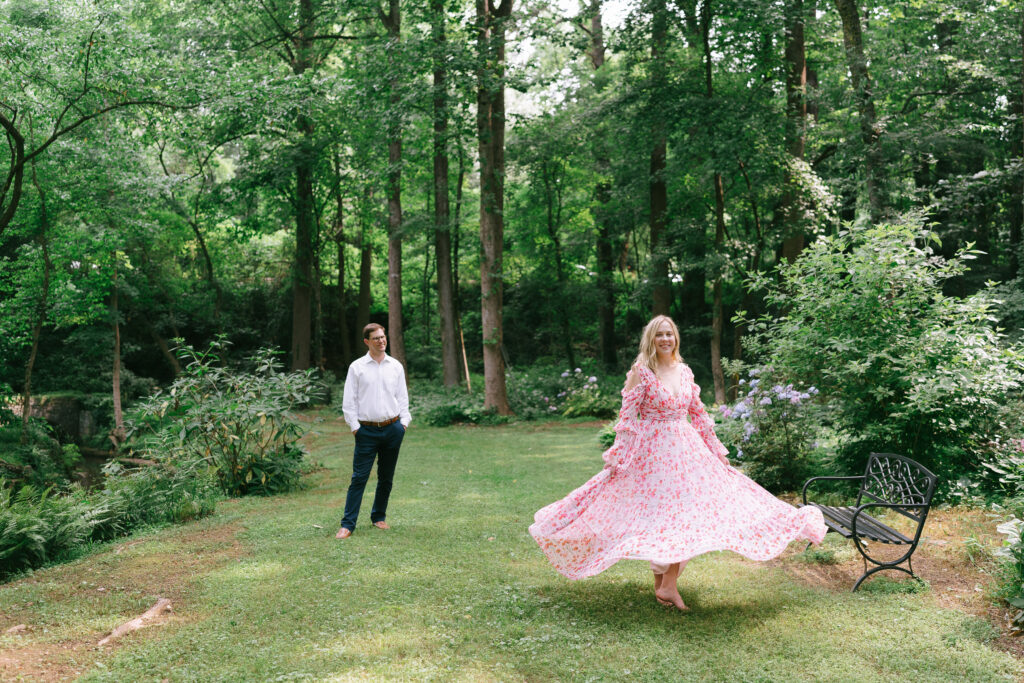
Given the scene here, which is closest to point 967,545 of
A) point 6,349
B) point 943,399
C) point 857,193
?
point 943,399

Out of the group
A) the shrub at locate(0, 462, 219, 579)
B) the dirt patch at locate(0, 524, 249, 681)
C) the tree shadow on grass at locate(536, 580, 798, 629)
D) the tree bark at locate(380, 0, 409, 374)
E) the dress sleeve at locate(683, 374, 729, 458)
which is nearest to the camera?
the dirt patch at locate(0, 524, 249, 681)

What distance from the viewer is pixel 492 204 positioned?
15625 mm

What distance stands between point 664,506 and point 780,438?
3767mm

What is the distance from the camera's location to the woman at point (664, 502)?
4.19m

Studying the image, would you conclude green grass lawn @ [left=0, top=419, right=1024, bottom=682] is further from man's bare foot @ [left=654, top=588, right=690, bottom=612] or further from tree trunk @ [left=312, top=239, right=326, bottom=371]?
tree trunk @ [left=312, top=239, right=326, bottom=371]

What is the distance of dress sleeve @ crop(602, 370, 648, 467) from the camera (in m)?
4.69

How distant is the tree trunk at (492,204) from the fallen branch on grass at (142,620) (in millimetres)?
11378

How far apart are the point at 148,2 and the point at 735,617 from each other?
2158 cm

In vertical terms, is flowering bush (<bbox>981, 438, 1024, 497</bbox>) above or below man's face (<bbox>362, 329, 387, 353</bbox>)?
below

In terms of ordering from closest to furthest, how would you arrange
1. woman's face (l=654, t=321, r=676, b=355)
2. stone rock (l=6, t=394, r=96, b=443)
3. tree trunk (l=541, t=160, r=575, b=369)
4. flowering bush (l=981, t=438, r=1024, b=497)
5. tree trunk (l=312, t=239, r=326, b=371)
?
woman's face (l=654, t=321, r=676, b=355), flowering bush (l=981, t=438, r=1024, b=497), stone rock (l=6, t=394, r=96, b=443), tree trunk (l=541, t=160, r=575, b=369), tree trunk (l=312, t=239, r=326, b=371)

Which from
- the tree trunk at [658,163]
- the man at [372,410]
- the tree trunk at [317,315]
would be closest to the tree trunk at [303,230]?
the tree trunk at [317,315]

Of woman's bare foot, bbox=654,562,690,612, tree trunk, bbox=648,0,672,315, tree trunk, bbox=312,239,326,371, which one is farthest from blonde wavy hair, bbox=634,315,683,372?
tree trunk, bbox=312,239,326,371

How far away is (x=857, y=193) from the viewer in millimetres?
16875

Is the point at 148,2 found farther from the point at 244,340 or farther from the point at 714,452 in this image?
the point at 714,452
